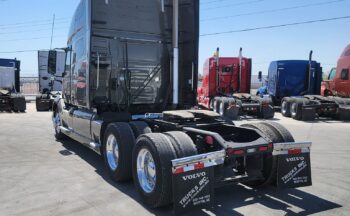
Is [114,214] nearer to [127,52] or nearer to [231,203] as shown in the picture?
[231,203]

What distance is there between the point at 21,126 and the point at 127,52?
25.1ft

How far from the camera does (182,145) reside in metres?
4.40

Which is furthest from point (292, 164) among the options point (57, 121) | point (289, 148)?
point (57, 121)

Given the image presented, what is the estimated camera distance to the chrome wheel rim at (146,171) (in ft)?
15.2

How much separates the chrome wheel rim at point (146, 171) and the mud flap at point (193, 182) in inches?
26.9

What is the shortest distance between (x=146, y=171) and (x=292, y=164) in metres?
1.97

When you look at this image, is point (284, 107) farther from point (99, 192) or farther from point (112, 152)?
point (99, 192)

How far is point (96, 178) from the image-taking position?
597 centimetres

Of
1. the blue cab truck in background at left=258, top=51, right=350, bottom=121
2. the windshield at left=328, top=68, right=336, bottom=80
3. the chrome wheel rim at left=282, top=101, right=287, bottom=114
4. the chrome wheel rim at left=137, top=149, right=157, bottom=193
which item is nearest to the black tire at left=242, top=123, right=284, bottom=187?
the chrome wheel rim at left=137, top=149, right=157, bottom=193

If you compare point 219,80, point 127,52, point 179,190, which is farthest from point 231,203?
point 219,80

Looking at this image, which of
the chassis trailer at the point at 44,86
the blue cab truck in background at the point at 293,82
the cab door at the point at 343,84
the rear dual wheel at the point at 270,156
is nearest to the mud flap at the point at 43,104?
the chassis trailer at the point at 44,86

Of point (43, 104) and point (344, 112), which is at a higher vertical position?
point (344, 112)

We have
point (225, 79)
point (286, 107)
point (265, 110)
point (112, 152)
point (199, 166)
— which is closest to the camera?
point (199, 166)

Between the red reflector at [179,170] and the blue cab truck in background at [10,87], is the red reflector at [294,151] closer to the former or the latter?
the red reflector at [179,170]
